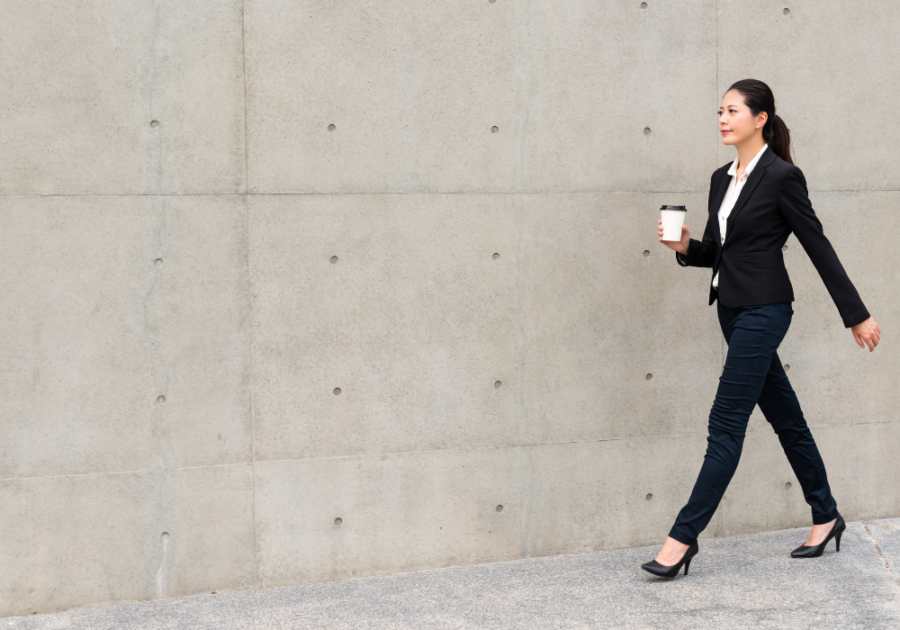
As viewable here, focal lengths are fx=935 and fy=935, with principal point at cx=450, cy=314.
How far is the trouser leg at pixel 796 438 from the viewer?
3.70 meters

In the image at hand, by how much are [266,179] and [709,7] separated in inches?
80.5

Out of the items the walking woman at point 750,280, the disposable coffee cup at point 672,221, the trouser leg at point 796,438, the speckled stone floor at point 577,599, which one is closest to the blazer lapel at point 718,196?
the walking woman at point 750,280

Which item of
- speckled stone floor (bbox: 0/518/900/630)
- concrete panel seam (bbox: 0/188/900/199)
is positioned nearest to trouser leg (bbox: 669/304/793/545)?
speckled stone floor (bbox: 0/518/900/630)

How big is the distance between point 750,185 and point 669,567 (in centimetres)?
148

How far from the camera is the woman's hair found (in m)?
3.58

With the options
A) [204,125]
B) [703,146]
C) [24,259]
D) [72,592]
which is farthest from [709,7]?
[72,592]

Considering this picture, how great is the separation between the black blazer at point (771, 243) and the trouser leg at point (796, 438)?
1.00ft

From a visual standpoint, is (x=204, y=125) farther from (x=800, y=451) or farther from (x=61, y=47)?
(x=800, y=451)

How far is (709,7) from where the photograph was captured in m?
4.04

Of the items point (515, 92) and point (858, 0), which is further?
point (858, 0)

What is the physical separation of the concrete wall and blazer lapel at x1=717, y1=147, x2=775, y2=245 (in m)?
0.50

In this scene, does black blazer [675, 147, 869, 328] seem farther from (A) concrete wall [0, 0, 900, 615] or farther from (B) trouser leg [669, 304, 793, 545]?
(A) concrete wall [0, 0, 900, 615]

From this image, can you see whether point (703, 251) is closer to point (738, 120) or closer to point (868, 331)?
point (738, 120)

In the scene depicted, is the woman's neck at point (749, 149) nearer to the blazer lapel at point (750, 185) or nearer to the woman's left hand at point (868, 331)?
the blazer lapel at point (750, 185)
